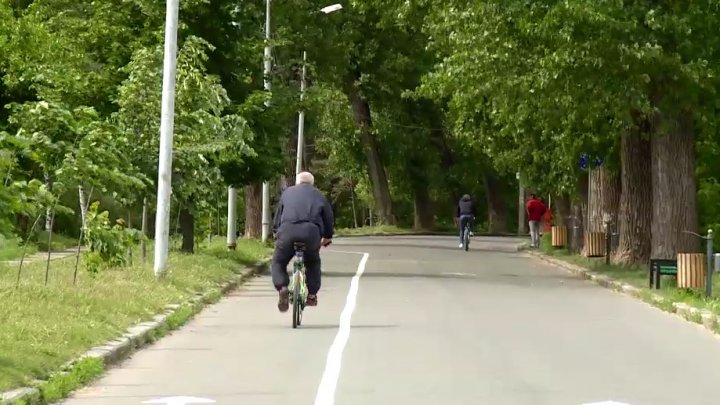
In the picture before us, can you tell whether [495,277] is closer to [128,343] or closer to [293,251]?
[293,251]

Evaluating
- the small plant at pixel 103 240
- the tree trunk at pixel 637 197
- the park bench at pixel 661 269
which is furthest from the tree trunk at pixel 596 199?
the small plant at pixel 103 240

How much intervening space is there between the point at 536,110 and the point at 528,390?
18491mm

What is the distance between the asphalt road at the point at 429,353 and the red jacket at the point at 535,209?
2043cm

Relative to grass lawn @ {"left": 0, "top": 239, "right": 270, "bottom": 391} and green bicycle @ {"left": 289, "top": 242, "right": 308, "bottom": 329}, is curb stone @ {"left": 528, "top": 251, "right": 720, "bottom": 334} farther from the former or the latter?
grass lawn @ {"left": 0, "top": 239, "right": 270, "bottom": 391}

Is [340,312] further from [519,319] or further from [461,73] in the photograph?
[461,73]

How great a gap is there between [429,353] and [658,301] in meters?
8.40

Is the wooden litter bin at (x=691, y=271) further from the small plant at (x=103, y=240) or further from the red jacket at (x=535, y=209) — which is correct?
the red jacket at (x=535, y=209)

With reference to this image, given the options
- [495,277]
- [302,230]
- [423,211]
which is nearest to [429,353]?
[302,230]

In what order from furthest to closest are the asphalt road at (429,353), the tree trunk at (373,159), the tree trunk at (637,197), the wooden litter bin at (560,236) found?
the tree trunk at (373,159), the wooden litter bin at (560,236), the tree trunk at (637,197), the asphalt road at (429,353)

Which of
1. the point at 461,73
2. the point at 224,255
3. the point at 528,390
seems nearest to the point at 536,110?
the point at 461,73

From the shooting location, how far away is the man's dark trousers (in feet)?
57.7

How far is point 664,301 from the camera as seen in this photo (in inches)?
866

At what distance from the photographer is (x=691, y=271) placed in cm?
2320

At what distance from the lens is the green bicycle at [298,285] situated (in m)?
17.5
